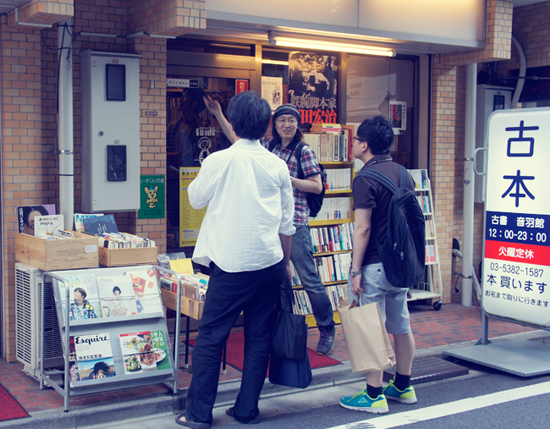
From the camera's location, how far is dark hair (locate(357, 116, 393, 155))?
500 centimetres

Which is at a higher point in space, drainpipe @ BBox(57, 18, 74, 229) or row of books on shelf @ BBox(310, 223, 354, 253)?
drainpipe @ BBox(57, 18, 74, 229)

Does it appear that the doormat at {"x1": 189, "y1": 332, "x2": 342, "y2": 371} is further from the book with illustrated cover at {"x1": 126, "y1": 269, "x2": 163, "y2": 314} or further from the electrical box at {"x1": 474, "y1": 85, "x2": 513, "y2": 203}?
the electrical box at {"x1": 474, "y1": 85, "x2": 513, "y2": 203}

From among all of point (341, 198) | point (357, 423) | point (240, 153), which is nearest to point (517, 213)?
point (341, 198)

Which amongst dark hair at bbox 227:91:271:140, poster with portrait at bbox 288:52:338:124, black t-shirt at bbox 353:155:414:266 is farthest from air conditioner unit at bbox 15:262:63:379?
poster with portrait at bbox 288:52:338:124

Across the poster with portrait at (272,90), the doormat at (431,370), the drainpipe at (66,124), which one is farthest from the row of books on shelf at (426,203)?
the drainpipe at (66,124)

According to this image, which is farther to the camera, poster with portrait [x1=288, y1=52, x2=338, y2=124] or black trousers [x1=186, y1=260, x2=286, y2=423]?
Answer: poster with portrait [x1=288, y1=52, x2=338, y2=124]

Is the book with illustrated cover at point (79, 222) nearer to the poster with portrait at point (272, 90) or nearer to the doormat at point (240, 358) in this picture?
the doormat at point (240, 358)

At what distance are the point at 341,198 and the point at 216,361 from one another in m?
3.53

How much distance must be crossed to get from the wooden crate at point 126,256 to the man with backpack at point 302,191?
4.81 ft

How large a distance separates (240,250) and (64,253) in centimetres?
151

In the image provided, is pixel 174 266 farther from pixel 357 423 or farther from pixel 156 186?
pixel 357 423

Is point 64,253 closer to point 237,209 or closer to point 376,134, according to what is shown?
point 237,209

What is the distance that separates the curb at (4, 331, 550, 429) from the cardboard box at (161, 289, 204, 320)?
62cm

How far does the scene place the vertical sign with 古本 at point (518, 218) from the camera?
6234 millimetres
